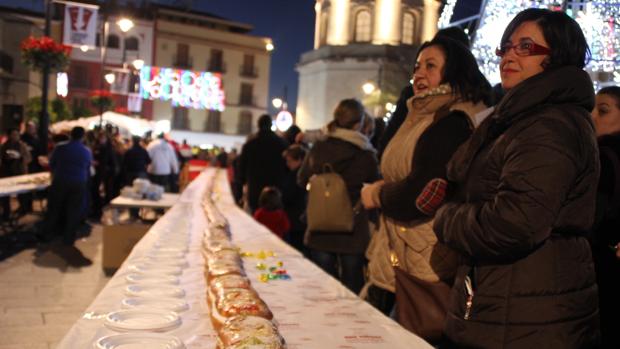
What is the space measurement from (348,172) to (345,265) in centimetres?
69

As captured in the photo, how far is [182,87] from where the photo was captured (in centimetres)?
4541

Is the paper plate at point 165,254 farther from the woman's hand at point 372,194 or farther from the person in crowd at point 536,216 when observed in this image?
the person in crowd at point 536,216

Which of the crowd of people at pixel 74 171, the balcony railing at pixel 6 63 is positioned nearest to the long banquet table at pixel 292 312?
the crowd of people at pixel 74 171

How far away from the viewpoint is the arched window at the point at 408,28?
4353cm

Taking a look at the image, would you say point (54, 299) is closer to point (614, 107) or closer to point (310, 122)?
point (614, 107)

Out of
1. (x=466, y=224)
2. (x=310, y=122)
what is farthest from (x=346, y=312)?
(x=310, y=122)

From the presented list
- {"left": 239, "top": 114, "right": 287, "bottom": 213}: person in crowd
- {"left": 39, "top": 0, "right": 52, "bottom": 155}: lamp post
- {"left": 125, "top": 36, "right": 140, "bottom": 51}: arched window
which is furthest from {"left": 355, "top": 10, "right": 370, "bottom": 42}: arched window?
{"left": 239, "top": 114, "right": 287, "bottom": 213}: person in crowd

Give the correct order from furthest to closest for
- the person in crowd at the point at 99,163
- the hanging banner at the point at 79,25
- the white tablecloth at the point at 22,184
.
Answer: the hanging banner at the point at 79,25
the person in crowd at the point at 99,163
the white tablecloth at the point at 22,184

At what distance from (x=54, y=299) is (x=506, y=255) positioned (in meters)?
5.67

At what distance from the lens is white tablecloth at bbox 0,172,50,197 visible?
9756 millimetres

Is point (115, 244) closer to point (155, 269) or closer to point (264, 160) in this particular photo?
point (264, 160)

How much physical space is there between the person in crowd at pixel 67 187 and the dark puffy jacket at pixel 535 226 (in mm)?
8798

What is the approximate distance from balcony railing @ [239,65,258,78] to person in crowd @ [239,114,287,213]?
174ft

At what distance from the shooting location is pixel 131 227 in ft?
26.8
